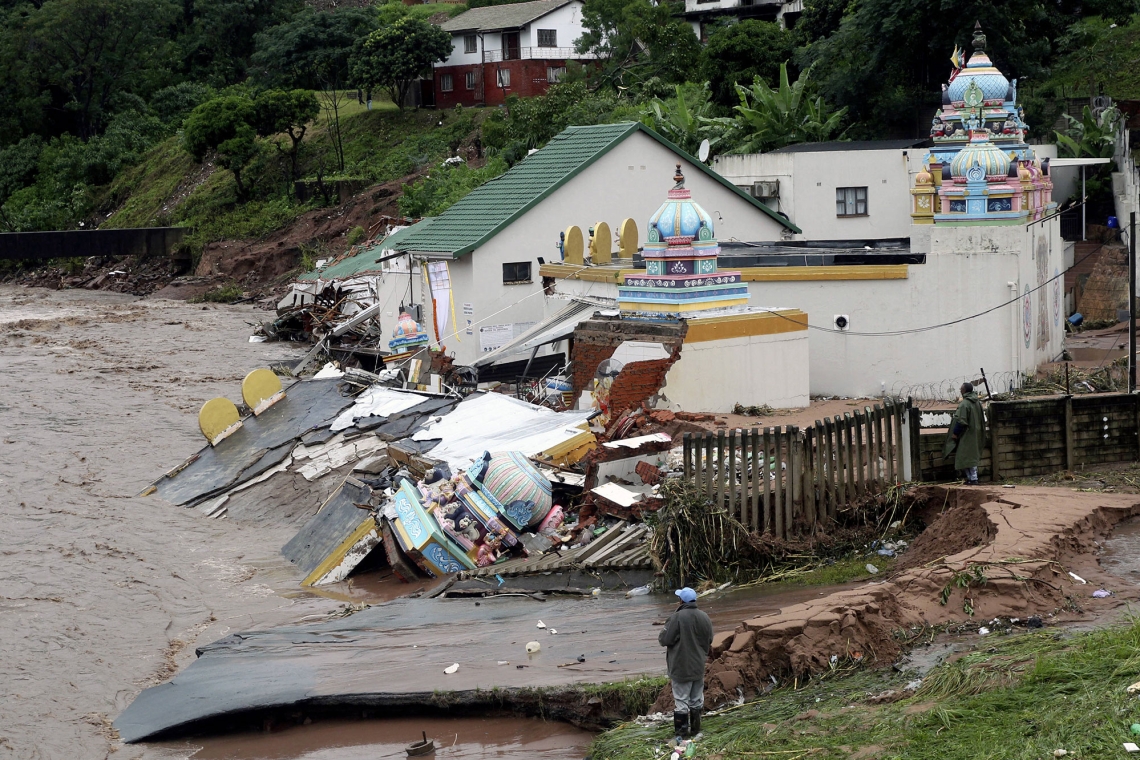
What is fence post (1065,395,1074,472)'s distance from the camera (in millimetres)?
15570

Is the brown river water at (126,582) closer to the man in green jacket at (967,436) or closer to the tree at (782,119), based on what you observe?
the man in green jacket at (967,436)

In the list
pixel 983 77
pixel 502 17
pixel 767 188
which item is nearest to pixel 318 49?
pixel 502 17

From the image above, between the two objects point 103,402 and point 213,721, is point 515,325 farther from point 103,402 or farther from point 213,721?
point 213,721

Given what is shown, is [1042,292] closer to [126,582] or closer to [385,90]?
[126,582]

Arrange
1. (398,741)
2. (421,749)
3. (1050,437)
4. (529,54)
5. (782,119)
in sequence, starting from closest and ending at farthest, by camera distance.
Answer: (421,749), (398,741), (1050,437), (782,119), (529,54)

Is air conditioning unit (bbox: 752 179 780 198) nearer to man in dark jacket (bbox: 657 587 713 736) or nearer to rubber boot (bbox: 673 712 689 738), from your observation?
man in dark jacket (bbox: 657 587 713 736)

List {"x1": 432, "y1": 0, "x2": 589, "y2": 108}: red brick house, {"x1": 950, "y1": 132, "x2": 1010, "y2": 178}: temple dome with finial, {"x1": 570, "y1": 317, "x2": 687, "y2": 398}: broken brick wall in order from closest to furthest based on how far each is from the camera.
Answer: {"x1": 570, "y1": 317, "x2": 687, "y2": 398}: broken brick wall, {"x1": 950, "y1": 132, "x2": 1010, "y2": 178}: temple dome with finial, {"x1": 432, "y1": 0, "x2": 589, "y2": 108}: red brick house

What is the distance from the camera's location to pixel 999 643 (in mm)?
9188

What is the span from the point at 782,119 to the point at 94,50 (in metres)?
46.2

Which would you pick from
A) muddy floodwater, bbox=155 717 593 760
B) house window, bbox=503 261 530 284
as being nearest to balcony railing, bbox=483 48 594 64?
house window, bbox=503 261 530 284

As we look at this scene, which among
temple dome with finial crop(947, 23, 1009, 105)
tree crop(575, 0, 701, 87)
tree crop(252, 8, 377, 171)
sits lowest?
temple dome with finial crop(947, 23, 1009, 105)

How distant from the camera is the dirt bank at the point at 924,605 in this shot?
9555 millimetres

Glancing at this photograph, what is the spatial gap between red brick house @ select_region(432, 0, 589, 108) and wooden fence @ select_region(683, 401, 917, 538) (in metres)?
48.9

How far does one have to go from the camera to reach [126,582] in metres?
17.5
